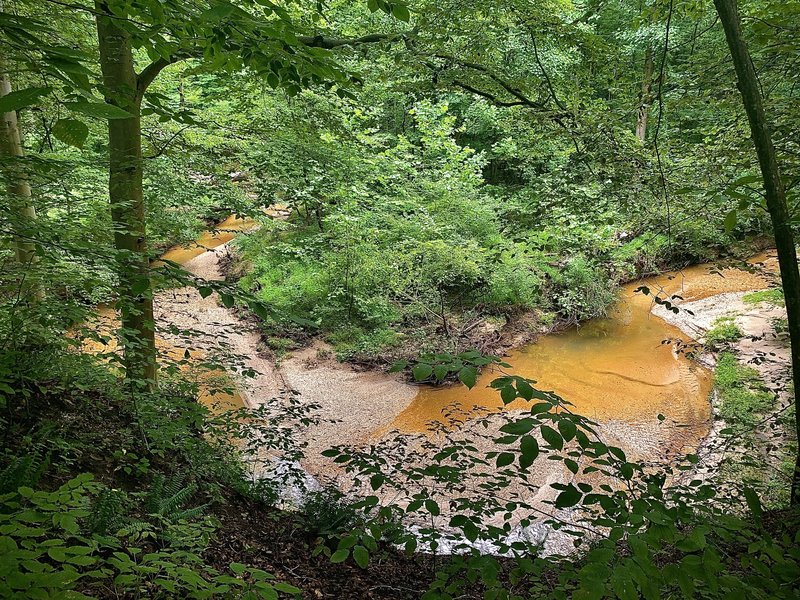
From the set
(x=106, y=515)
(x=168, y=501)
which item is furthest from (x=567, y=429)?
(x=168, y=501)

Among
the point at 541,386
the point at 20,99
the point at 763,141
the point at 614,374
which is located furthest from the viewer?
the point at 614,374

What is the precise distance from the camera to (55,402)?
3559 millimetres

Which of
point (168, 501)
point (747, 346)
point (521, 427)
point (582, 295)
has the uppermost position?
point (521, 427)

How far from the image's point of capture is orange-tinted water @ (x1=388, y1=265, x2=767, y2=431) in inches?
280

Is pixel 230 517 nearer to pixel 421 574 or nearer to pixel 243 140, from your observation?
pixel 421 574

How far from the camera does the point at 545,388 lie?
7707mm

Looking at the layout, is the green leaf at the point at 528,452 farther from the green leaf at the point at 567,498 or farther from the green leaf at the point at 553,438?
the green leaf at the point at 567,498

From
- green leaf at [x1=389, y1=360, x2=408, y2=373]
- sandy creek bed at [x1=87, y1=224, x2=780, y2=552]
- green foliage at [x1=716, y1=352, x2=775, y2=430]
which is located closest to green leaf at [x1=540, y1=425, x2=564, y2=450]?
green leaf at [x1=389, y1=360, x2=408, y2=373]

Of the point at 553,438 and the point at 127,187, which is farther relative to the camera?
the point at 127,187

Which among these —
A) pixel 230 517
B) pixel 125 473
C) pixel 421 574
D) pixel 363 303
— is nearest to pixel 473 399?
pixel 363 303

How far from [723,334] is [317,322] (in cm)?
772

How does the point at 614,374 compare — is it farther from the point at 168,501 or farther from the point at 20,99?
the point at 20,99

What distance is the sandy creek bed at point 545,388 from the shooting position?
6043 millimetres

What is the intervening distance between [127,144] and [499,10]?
11.7ft
